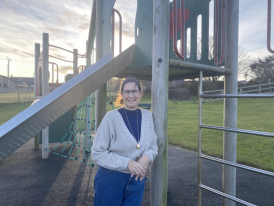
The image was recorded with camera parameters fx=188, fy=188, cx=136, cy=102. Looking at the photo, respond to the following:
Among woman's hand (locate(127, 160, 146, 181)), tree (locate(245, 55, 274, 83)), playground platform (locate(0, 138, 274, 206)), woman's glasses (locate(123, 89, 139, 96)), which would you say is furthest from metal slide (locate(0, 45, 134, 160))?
tree (locate(245, 55, 274, 83))

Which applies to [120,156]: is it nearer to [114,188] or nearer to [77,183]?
[114,188]

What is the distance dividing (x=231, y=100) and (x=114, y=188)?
1.66m

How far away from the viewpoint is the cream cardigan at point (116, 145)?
138 cm

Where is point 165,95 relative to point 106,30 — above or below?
below

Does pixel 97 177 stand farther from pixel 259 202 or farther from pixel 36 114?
pixel 259 202

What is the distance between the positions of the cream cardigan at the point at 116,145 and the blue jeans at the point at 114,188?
0.09m

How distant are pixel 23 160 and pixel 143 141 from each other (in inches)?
163

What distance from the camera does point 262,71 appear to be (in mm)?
20531

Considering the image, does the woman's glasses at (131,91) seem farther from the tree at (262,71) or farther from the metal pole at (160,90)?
the tree at (262,71)

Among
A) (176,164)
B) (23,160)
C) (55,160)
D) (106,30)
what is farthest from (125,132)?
(23,160)

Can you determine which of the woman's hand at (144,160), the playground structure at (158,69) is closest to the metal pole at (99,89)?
the playground structure at (158,69)

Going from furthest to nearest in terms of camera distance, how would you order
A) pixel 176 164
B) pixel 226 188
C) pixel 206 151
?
1. pixel 206 151
2. pixel 176 164
3. pixel 226 188

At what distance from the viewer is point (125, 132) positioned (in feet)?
4.74

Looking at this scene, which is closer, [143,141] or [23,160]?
[143,141]
